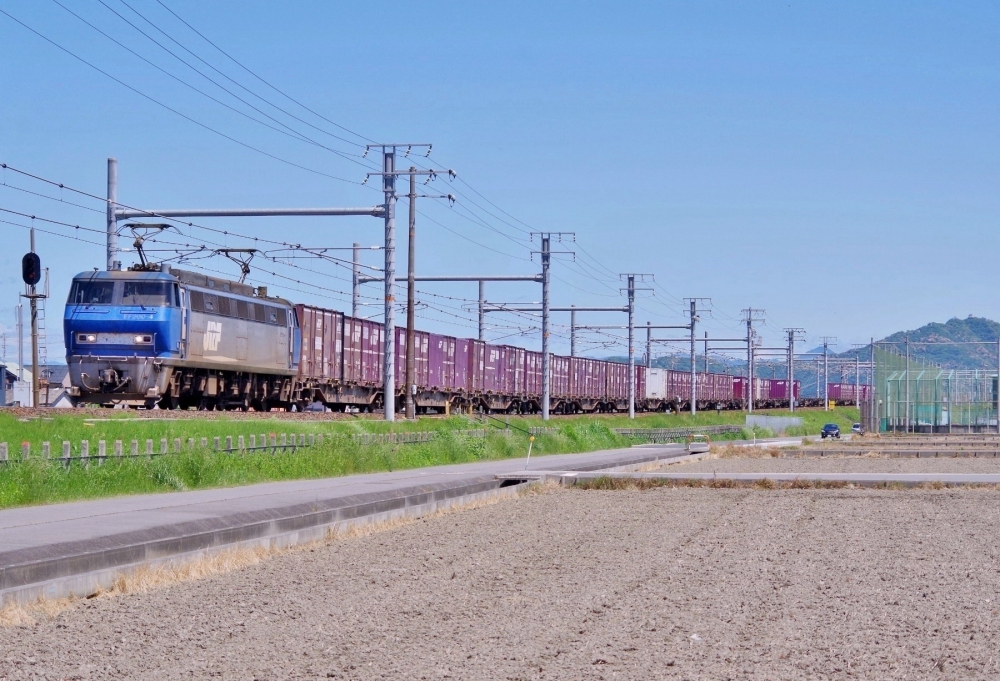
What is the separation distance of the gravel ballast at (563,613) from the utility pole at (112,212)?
17.9m

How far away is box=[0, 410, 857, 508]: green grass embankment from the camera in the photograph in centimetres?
1853

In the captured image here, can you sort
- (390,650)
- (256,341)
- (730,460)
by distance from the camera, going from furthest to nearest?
(730,460), (256,341), (390,650)

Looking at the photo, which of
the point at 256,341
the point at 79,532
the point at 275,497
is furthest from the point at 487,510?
the point at 256,341

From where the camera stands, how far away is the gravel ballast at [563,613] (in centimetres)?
849

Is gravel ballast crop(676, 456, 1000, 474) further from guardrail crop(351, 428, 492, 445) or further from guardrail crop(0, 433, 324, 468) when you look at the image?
guardrail crop(0, 433, 324, 468)

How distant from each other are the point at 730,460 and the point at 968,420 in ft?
102

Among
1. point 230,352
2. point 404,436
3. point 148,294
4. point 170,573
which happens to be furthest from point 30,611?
point 230,352

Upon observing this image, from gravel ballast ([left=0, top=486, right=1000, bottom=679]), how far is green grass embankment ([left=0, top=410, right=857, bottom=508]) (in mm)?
4507

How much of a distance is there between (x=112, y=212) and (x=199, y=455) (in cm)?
1244

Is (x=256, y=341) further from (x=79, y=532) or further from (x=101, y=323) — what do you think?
(x=79, y=532)

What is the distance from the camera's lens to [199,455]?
897 inches

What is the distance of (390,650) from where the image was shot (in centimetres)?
902

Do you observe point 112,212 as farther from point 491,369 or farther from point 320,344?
point 491,369

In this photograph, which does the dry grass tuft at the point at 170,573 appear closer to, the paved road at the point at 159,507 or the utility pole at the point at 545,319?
the paved road at the point at 159,507
